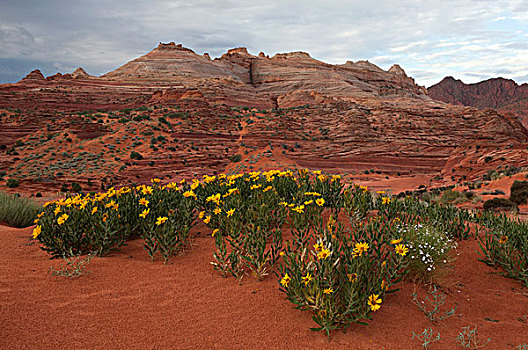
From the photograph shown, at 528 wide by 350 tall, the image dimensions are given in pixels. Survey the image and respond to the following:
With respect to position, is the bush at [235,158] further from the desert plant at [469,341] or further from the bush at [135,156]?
the desert plant at [469,341]

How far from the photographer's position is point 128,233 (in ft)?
15.6

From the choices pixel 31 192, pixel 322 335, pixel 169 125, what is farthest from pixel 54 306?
pixel 169 125

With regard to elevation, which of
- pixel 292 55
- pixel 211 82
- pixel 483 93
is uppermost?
pixel 292 55

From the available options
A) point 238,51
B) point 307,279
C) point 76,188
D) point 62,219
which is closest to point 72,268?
point 62,219

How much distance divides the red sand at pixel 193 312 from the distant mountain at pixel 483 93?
15952 centimetres

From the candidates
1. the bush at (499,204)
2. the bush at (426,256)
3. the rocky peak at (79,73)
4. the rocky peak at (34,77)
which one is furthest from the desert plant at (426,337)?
the rocky peak at (79,73)

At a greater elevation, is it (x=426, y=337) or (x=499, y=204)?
(x=426, y=337)

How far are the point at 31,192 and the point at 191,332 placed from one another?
2055cm

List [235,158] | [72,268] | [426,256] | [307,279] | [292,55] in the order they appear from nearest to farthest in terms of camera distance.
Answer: [307,279] → [426,256] → [72,268] → [235,158] → [292,55]

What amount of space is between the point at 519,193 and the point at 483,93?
168605mm

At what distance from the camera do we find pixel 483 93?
148375mm

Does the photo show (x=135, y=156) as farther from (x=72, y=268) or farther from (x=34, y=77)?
(x=34, y=77)

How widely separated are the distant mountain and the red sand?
15952 centimetres

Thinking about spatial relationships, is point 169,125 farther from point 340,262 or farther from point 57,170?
point 340,262
